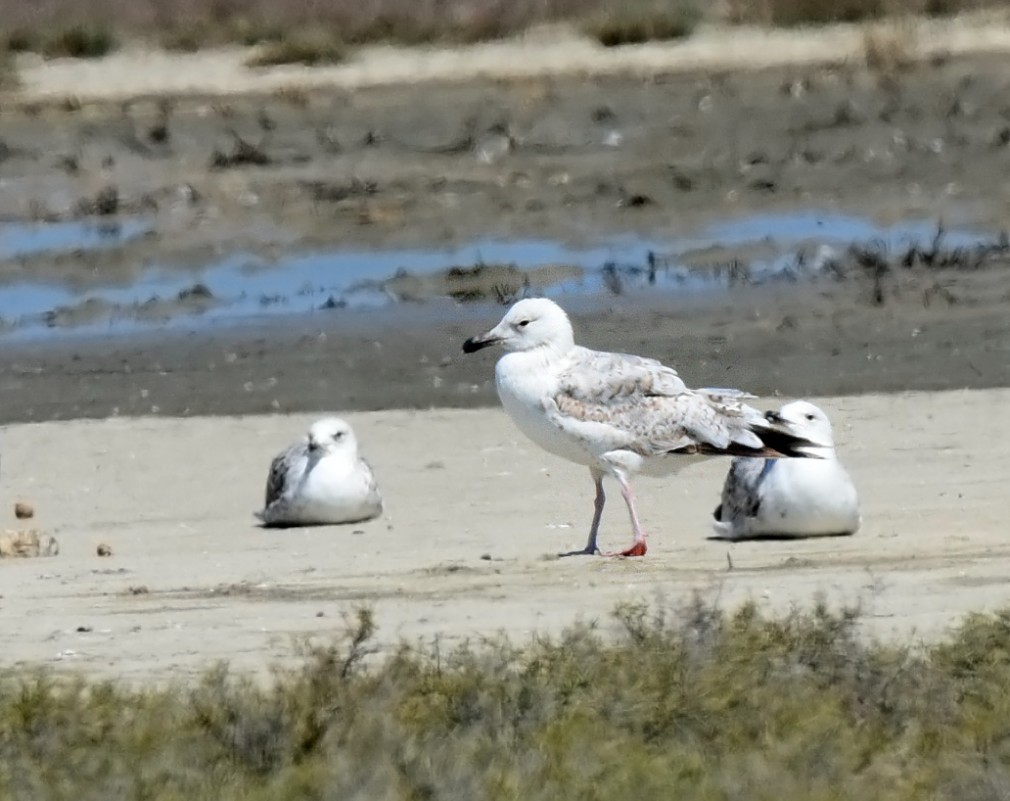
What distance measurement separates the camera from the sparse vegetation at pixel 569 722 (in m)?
6.36

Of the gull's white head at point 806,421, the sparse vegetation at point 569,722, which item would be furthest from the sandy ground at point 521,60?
the sparse vegetation at point 569,722

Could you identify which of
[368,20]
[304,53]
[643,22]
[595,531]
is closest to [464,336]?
[595,531]

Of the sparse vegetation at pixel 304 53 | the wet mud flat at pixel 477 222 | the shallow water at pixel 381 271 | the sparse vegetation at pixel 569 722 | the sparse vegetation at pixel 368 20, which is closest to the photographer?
the sparse vegetation at pixel 569 722

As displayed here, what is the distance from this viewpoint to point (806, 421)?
11.4 metres

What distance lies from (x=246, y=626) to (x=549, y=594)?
3.86 ft

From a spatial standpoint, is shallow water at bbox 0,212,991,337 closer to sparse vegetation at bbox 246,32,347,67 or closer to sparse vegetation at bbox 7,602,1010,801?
sparse vegetation at bbox 7,602,1010,801

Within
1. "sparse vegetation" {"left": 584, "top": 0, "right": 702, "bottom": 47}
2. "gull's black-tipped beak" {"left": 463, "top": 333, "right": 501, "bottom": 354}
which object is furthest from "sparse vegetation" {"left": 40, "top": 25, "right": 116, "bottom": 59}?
"gull's black-tipped beak" {"left": 463, "top": 333, "right": 501, "bottom": 354}

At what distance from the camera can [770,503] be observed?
36.3 ft

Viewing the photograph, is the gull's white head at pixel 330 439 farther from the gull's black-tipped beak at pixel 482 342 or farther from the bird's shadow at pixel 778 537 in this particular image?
the bird's shadow at pixel 778 537

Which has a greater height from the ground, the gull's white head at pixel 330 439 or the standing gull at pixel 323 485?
the gull's white head at pixel 330 439

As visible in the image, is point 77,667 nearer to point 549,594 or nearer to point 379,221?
point 549,594

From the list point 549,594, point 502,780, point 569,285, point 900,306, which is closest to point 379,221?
point 569,285

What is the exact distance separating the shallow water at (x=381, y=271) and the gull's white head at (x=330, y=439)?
6.77 meters

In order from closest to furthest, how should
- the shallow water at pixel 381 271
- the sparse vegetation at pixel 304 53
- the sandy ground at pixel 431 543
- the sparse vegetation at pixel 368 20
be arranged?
the sandy ground at pixel 431 543, the shallow water at pixel 381 271, the sparse vegetation at pixel 304 53, the sparse vegetation at pixel 368 20
